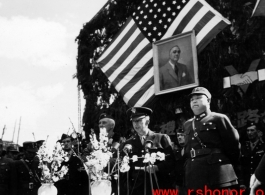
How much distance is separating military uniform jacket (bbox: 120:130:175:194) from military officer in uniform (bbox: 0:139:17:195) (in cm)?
331

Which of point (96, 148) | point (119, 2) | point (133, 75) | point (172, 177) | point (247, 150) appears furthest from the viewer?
point (119, 2)

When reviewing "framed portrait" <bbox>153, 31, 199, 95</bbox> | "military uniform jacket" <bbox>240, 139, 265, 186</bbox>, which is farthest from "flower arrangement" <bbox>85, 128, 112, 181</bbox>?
"framed portrait" <bbox>153, 31, 199, 95</bbox>

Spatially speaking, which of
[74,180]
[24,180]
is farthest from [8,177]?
[74,180]

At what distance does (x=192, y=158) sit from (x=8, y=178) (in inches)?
185

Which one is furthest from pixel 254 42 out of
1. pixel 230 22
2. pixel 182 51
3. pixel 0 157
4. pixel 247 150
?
pixel 0 157

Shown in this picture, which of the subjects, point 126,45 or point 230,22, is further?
point 126,45

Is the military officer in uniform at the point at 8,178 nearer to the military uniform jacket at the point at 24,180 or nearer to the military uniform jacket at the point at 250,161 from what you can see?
the military uniform jacket at the point at 24,180

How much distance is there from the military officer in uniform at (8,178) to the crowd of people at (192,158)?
2.21 feet

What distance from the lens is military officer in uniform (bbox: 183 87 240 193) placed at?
14.0 ft

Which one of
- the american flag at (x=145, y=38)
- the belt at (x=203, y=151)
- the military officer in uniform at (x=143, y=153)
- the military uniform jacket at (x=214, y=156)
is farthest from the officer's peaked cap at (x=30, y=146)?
the belt at (x=203, y=151)

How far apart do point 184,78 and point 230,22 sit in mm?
1397

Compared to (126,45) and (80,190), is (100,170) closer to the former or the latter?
(80,190)

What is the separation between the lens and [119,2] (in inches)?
396

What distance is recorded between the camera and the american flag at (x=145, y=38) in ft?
25.6
